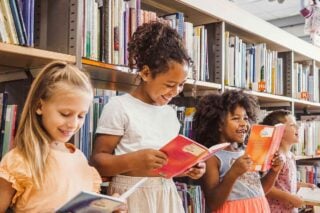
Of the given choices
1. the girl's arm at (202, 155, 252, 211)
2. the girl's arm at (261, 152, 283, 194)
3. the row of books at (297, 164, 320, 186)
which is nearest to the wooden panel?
the girl's arm at (202, 155, 252, 211)

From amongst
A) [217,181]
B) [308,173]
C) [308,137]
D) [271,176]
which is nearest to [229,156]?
[217,181]

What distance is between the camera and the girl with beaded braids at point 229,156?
59.4 inches

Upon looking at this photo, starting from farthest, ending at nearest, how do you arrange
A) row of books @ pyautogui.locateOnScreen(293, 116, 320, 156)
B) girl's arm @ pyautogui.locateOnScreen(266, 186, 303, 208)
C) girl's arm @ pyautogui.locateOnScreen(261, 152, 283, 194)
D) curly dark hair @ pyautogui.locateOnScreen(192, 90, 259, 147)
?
row of books @ pyautogui.locateOnScreen(293, 116, 320, 156) → girl's arm @ pyautogui.locateOnScreen(266, 186, 303, 208) → girl's arm @ pyautogui.locateOnScreen(261, 152, 283, 194) → curly dark hair @ pyautogui.locateOnScreen(192, 90, 259, 147)

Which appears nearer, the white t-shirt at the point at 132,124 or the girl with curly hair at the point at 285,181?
the white t-shirt at the point at 132,124

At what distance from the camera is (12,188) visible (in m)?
0.90

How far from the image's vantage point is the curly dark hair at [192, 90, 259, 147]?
5.52 feet

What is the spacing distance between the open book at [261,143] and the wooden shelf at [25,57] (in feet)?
2.36

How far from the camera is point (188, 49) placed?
181 cm

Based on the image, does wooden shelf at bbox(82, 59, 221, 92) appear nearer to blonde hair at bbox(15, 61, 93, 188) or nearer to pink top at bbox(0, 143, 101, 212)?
blonde hair at bbox(15, 61, 93, 188)

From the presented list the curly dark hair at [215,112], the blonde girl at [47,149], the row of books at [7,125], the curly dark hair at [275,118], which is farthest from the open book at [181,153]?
the curly dark hair at [275,118]

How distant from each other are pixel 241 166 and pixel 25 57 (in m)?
0.84

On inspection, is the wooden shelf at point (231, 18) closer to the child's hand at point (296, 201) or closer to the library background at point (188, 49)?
the library background at point (188, 49)

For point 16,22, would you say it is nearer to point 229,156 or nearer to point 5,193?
point 5,193

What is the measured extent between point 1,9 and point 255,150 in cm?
102
